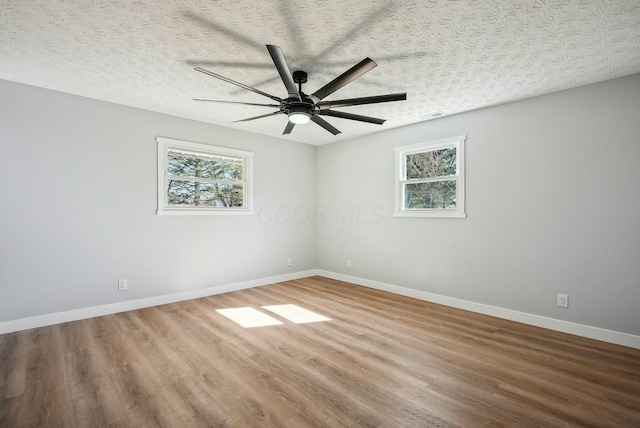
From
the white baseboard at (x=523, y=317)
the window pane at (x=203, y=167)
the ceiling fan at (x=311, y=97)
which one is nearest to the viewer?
the ceiling fan at (x=311, y=97)

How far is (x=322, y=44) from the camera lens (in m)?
2.35

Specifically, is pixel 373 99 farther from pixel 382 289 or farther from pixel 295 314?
pixel 382 289

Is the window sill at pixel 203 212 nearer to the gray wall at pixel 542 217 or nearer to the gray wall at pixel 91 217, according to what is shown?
the gray wall at pixel 91 217

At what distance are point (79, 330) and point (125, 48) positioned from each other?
113 inches

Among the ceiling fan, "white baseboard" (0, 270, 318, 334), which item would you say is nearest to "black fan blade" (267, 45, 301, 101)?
the ceiling fan

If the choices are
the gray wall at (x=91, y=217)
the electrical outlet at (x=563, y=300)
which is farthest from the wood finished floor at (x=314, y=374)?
the gray wall at (x=91, y=217)

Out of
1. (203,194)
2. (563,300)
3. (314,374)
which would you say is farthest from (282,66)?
(563,300)

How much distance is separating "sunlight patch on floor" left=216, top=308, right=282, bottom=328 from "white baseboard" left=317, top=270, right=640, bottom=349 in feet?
7.09

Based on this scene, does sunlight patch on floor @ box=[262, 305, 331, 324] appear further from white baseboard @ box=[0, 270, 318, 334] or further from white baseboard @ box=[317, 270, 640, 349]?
white baseboard @ box=[317, 270, 640, 349]

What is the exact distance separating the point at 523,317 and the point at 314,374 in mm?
2698

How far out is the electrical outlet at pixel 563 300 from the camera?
3.15 m

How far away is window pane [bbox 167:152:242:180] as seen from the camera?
4.28 m

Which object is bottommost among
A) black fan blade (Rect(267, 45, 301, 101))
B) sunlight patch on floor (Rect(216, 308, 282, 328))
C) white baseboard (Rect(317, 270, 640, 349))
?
sunlight patch on floor (Rect(216, 308, 282, 328))

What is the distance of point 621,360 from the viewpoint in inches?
99.6
